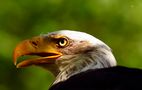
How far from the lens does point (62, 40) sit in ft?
49.1

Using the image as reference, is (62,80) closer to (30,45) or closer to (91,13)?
(30,45)

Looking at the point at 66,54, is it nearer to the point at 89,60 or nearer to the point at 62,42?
the point at 62,42

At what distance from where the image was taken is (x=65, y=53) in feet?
49.2

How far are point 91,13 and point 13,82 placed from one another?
4.74ft

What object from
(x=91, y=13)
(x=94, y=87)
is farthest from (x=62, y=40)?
(x=91, y=13)

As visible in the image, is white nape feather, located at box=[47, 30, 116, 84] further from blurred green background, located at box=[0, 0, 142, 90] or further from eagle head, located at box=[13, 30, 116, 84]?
blurred green background, located at box=[0, 0, 142, 90]

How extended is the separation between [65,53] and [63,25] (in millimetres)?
3142

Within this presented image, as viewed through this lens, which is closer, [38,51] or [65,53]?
[38,51]

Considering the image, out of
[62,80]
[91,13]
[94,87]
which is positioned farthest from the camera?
[91,13]

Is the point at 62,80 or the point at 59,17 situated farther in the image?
the point at 59,17

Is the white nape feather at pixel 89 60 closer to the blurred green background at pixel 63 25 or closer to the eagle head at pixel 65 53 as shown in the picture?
the eagle head at pixel 65 53

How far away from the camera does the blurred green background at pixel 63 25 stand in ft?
58.3

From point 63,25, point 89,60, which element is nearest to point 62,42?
point 89,60

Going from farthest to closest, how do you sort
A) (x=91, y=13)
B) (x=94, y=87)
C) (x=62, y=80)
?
(x=91, y=13), (x=62, y=80), (x=94, y=87)
